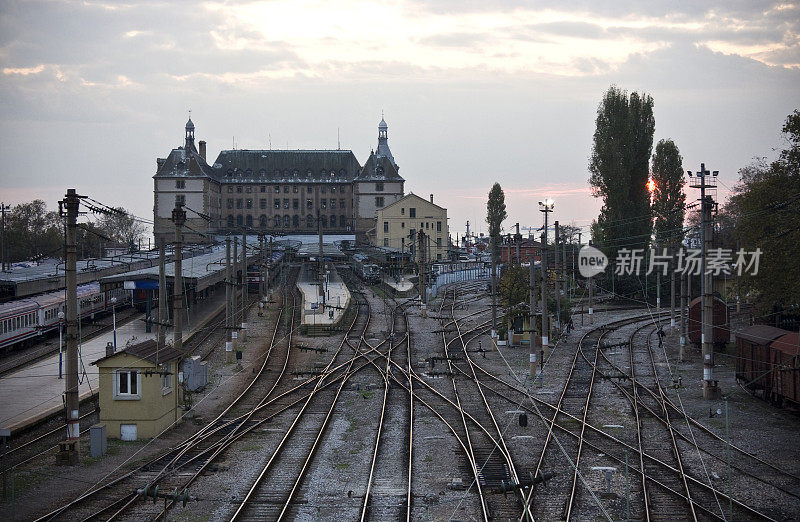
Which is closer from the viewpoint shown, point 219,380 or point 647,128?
point 219,380

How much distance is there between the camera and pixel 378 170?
115 meters

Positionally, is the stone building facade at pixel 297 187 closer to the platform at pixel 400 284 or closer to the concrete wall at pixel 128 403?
the platform at pixel 400 284

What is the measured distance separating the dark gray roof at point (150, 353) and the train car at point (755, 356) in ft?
55.4

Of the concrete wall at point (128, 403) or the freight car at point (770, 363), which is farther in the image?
the freight car at point (770, 363)

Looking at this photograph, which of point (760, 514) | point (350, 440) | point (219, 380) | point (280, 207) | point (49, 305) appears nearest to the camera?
point (760, 514)

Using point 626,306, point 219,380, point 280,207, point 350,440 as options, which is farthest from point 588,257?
point 280,207

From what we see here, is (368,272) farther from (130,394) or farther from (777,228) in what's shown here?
(130,394)

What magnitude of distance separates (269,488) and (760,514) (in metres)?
9.14

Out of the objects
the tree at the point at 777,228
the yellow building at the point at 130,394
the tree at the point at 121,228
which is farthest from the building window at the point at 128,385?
the tree at the point at 121,228

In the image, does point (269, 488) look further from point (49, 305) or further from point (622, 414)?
point (49, 305)

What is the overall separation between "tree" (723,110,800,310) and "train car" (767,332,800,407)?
8.71 feet

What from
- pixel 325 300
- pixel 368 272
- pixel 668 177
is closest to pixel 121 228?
pixel 368 272

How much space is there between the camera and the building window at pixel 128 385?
63.9 ft

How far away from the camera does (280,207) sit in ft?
397
